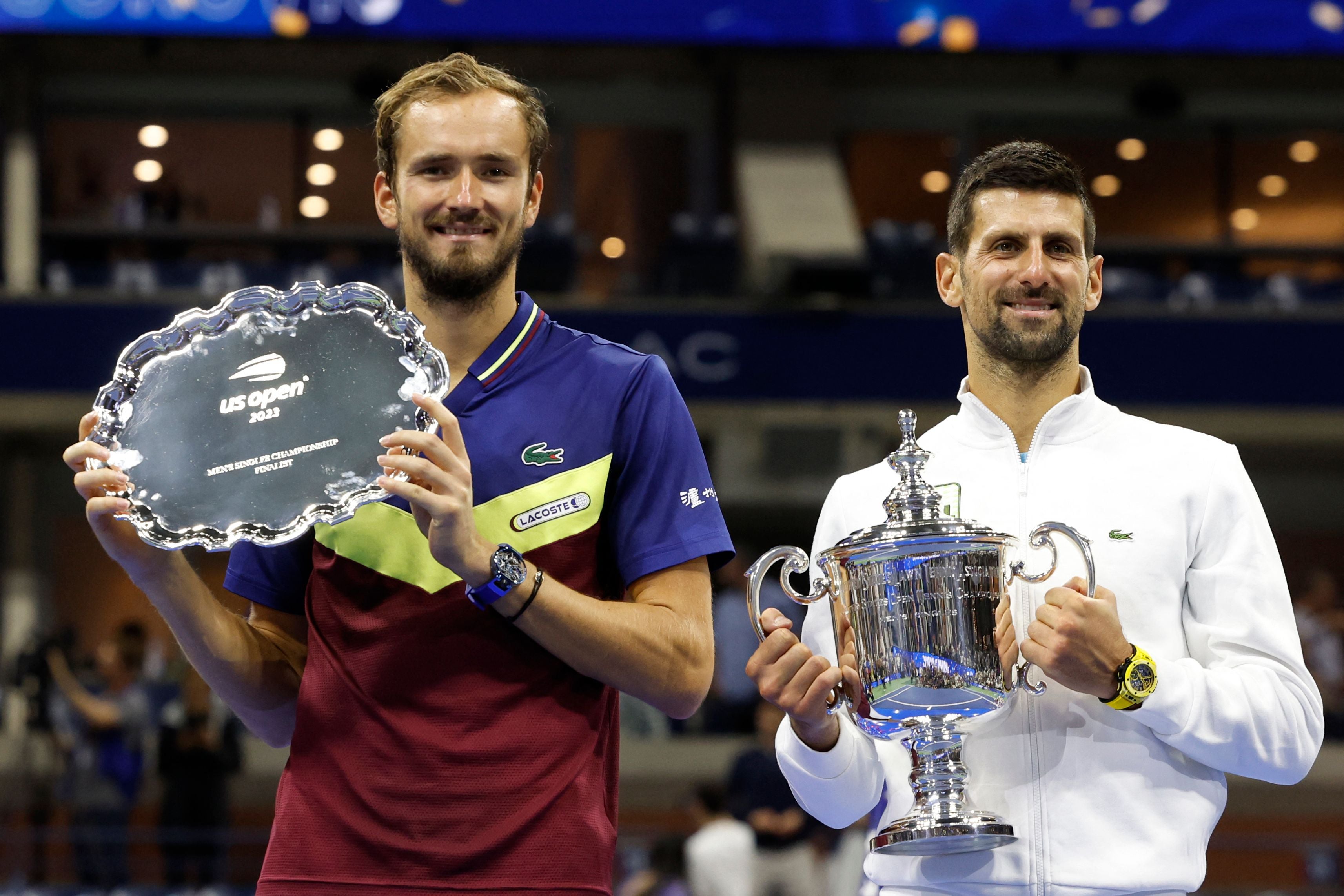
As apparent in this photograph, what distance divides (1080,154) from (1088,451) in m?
14.5

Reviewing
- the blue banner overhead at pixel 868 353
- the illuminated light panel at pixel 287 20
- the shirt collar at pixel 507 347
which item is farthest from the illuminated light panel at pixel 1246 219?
the shirt collar at pixel 507 347

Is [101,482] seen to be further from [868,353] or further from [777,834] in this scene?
[868,353]

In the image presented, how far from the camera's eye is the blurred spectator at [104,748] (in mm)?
9383

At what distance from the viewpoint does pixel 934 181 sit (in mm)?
16172

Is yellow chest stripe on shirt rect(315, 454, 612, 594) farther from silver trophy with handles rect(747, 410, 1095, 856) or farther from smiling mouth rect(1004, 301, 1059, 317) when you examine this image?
smiling mouth rect(1004, 301, 1059, 317)

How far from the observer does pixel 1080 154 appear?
53.7 feet

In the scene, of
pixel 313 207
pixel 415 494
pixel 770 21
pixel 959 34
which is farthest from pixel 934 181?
pixel 415 494

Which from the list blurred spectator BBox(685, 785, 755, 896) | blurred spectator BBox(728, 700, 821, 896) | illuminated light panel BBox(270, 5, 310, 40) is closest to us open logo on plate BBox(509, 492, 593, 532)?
blurred spectator BBox(728, 700, 821, 896)

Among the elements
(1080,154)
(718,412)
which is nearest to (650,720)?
(718,412)

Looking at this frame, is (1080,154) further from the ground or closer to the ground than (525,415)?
further from the ground

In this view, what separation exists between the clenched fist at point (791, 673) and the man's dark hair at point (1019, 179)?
0.76m

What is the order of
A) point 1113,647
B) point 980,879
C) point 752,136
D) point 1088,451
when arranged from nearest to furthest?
point 1113,647 < point 980,879 < point 1088,451 < point 752,136

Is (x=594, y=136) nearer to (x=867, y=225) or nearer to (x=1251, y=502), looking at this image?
(x=867, y=225)

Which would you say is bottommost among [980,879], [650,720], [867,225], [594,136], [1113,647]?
[650,720]
